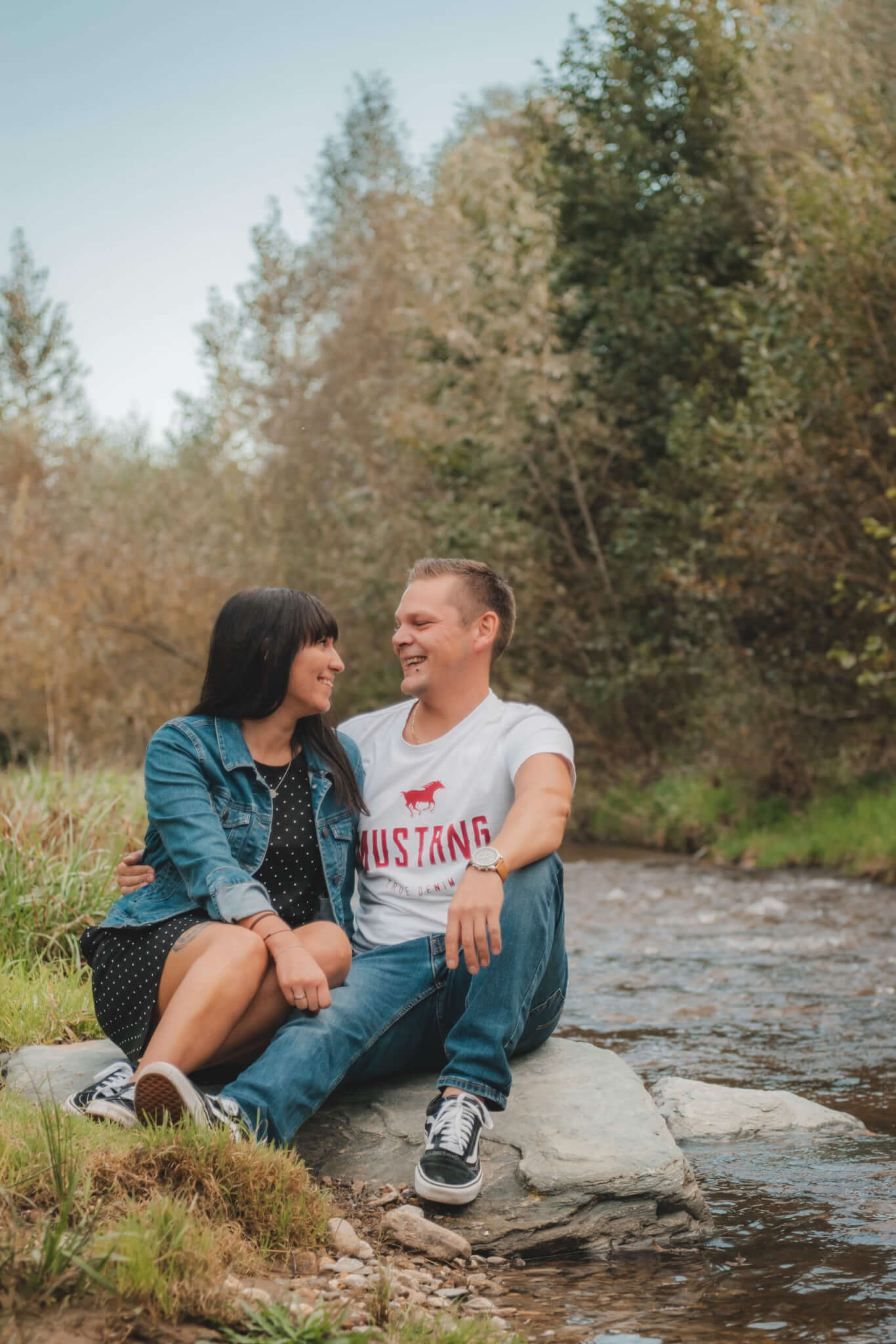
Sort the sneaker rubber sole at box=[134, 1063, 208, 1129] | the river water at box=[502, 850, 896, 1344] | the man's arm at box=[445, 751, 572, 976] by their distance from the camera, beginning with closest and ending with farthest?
the river water at box=[502, 850, 896, 1344], the sneaker rubber sole at box=[134, 1063, 208, 1129], the man's arm at box=[445, 751, 572, 976]

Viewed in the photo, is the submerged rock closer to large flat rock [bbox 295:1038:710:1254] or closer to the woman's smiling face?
large flat rock [bbox 295:1038:710:1254]

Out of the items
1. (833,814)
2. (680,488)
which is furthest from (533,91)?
(833,814)

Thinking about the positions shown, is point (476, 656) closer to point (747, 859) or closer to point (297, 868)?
point (297, 868)

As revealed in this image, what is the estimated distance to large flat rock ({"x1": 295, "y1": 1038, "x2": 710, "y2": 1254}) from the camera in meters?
3.08

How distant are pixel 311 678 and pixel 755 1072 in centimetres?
247

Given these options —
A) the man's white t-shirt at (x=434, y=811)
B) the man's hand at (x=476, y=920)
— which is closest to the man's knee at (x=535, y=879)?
the man's hand at (x=476, y=920)

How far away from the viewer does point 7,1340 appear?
2.05 meters

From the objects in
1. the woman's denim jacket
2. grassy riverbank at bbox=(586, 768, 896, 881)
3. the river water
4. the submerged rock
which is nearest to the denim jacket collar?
the woman's denim jacket

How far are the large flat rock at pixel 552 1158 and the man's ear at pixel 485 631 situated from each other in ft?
3.96

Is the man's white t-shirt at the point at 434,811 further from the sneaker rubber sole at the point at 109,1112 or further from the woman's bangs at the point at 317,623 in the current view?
the sneaker rubber sole at the point at 109,1112

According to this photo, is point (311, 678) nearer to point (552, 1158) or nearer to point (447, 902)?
point (447, 902)

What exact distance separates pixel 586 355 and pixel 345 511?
18.6ft

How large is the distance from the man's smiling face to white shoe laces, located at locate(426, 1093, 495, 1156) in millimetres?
1133

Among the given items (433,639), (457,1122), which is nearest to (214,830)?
(433,639)
